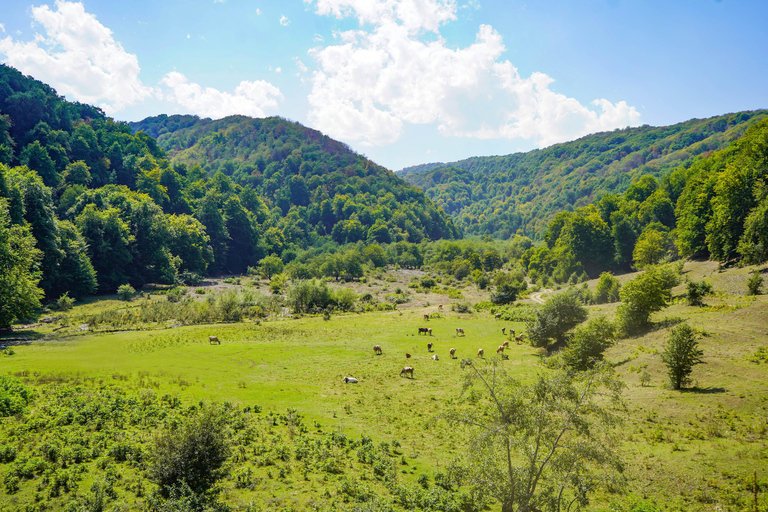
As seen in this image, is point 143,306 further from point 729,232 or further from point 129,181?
point 729,232

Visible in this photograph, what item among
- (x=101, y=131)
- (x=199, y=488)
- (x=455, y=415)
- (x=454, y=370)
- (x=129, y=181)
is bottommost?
(x=454, y=370)

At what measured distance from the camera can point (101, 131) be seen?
10288 cm

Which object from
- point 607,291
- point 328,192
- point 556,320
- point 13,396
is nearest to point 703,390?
point 556,320

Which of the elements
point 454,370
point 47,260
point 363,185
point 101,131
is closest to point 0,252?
point 47,260

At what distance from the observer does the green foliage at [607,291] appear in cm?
5469

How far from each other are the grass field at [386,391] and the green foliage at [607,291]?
11.9 metres

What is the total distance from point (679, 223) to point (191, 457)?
84.9m

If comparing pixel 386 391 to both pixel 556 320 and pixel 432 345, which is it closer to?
pixel 432 345

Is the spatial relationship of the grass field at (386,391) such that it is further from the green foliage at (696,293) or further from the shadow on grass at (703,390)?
the green foliage at (696,293)

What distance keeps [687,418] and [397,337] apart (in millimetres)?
28630

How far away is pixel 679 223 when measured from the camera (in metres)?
70.8

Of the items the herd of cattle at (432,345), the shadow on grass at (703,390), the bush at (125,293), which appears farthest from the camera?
the bush at (125,293)

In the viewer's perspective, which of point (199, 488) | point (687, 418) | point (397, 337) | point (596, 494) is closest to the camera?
point (199, 488)

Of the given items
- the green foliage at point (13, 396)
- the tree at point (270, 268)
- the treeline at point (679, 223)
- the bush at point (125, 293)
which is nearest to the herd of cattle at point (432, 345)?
the green foliage at point (13, 396)
